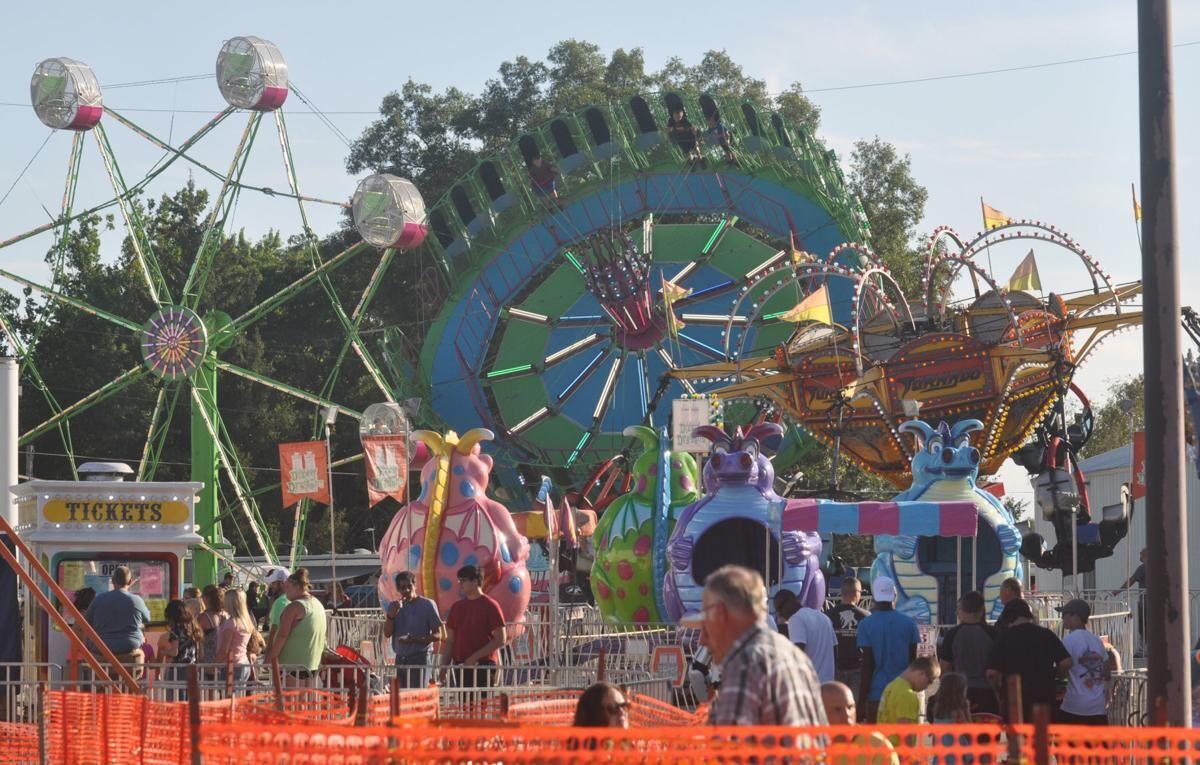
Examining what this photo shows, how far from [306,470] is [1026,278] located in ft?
37.2

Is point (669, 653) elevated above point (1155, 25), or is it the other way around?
point (1155, 25)

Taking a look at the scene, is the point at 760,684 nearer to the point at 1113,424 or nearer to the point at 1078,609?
the point at 1078,609

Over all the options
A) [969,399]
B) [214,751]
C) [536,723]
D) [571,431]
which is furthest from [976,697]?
[571,431]

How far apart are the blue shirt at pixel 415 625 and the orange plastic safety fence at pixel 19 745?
3362mm

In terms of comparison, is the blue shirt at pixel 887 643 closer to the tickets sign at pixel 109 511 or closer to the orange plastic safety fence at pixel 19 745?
the orange plastic safety fence at pixel 19 745

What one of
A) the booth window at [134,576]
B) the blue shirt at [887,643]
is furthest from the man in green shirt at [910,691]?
the booth window at [134,576]

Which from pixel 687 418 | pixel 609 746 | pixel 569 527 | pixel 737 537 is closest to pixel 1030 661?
pixel 609 746

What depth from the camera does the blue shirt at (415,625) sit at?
44.0ft

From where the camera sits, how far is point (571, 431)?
1620 inches

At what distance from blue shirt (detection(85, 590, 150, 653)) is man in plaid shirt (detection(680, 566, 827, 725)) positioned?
30.2 ft

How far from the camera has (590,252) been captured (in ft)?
130

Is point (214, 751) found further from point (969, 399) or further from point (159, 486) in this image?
point (969, 399)

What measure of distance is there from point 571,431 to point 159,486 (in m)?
23.3

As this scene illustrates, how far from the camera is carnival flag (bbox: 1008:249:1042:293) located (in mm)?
26844
